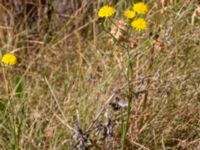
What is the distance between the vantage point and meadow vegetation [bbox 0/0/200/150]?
76.3 inches

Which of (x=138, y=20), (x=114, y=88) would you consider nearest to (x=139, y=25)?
(x=138, y=20)

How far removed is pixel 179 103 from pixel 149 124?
0.16m

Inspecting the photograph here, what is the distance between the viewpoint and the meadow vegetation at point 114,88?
1.94 m

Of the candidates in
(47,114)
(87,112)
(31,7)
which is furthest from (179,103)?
(31,7)

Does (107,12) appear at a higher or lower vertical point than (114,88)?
higher

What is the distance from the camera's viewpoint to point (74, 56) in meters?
2.74

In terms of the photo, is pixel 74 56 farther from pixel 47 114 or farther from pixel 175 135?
pixel 175 135

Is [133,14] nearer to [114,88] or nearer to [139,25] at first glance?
[139,25]

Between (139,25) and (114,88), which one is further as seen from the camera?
(114,88)

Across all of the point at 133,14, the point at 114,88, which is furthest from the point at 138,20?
the point at 114,88

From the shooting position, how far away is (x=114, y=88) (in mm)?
2086

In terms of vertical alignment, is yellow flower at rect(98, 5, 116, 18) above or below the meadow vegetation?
above

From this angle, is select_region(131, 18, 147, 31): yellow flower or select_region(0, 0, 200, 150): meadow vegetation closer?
select_region(131, 18, 147, 31): yellow flower

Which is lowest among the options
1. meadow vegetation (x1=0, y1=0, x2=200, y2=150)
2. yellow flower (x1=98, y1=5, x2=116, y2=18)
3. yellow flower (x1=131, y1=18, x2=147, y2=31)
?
meadow vegetation (x1=0, y1=0, x2=200, y2=150)
